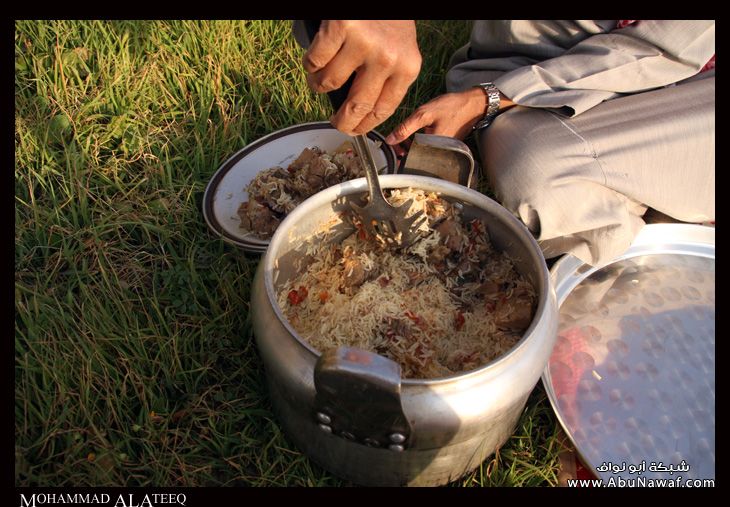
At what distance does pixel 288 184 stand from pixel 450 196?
852mm

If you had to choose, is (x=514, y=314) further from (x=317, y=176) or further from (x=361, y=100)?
(x=317, y=176)

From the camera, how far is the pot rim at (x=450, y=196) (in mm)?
1688

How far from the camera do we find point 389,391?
4.62ft

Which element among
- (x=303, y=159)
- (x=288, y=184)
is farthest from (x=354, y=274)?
(x=303, y=159)

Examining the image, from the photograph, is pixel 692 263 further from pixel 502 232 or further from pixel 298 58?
pixel 298 58

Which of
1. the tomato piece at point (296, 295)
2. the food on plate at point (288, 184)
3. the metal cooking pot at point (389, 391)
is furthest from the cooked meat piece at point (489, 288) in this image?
the food on plate at point (288, 184)

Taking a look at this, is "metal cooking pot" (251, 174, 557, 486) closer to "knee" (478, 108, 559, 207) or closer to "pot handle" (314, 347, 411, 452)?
"pot handle" (314, 347, 411, 452)

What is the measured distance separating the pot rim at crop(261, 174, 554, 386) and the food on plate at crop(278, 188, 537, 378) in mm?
60

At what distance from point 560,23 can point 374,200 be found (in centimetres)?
150

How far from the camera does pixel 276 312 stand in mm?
1801

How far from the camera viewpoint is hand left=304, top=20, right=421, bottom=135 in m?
1.62

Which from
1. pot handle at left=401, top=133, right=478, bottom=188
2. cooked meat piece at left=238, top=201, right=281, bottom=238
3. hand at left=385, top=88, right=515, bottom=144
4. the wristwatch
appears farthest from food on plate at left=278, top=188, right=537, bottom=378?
the wristwatch

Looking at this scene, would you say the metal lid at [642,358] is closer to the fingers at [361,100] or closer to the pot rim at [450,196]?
the pot rim at [450,196]

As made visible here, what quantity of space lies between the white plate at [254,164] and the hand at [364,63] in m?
1.00
